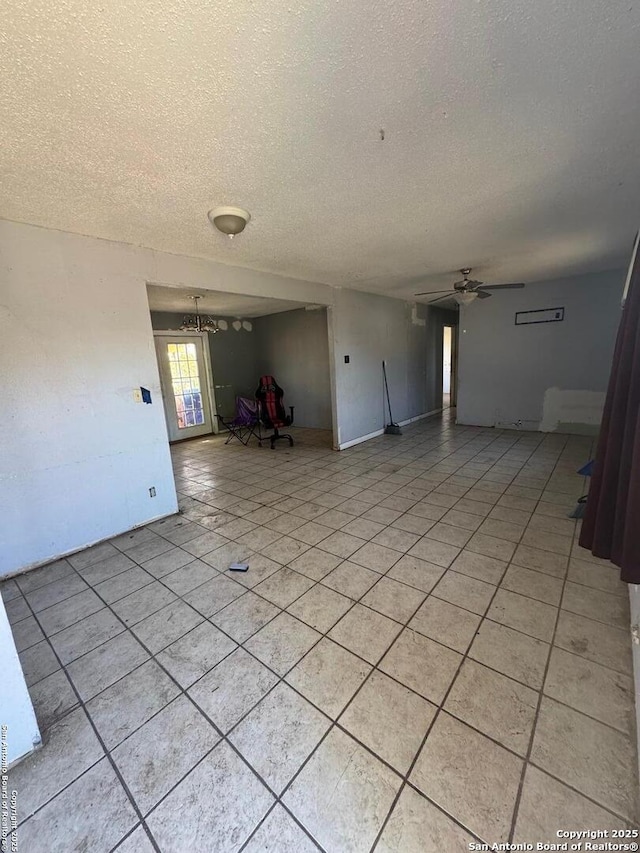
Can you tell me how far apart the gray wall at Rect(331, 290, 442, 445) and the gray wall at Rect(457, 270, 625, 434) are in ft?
2.90

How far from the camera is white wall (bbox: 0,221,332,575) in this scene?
90.4 inches

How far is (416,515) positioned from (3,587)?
121 inches

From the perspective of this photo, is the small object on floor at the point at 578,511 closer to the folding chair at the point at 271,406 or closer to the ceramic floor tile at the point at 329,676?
the ceramic floor tile at the point at 329,676

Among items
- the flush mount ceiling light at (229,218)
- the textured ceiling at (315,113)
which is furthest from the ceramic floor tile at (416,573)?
the flush mount ceiling light at (229,218)

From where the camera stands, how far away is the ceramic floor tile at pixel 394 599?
1845mm

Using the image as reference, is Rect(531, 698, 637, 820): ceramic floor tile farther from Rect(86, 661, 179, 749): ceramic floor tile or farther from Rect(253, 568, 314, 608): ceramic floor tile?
Rect(86, 661, 179, 749): ceramic floor tile

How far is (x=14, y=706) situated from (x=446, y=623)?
1840 mm


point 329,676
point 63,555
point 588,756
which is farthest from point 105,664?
point 588,756

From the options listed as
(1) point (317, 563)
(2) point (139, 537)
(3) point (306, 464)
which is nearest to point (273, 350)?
(3) point (306, 464)

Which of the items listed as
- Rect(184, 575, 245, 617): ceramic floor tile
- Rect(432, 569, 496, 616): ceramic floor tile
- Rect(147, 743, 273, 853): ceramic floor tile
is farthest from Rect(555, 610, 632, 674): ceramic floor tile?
Rect(184, 575, 245, 617): ceramic floor tile

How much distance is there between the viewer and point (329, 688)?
4.71ft

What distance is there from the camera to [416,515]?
2930 mm

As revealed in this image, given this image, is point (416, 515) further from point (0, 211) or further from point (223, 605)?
point (0, 211)

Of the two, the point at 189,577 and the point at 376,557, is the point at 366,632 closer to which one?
the point at 376,557
